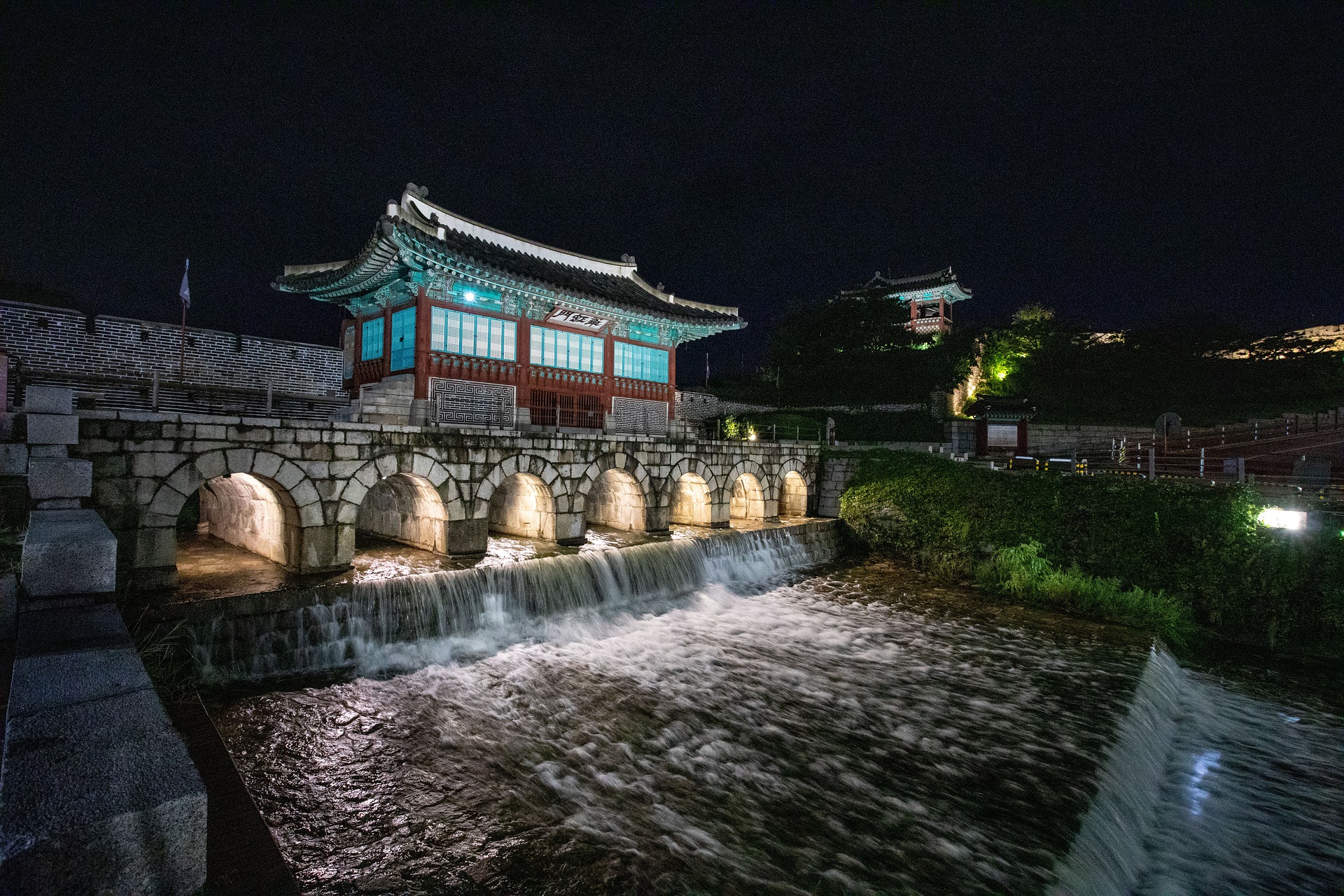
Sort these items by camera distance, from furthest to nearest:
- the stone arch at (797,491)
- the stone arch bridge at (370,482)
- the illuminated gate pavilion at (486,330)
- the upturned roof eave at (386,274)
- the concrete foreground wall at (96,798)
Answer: the stone arch at (797,491), the illuminated gate pavilion at (486,330), the upturned roof eave at (386,274), the stone arch bridge at (370,482), the concrete foreground wall at (96,798)

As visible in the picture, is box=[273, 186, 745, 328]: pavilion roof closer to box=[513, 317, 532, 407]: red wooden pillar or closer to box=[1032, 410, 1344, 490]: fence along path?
box=[513, 317, 532, 407]: red wooden pillar

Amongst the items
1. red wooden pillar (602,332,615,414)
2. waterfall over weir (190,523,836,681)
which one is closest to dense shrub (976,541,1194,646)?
waterfall over weir (190,523,836,681)

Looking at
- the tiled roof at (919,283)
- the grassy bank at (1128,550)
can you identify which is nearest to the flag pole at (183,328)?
the grassy bank at (1128,550)

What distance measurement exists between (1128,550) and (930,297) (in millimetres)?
35594

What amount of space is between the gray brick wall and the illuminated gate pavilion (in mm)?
1477

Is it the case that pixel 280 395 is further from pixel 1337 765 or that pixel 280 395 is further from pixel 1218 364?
pixel 1218 364

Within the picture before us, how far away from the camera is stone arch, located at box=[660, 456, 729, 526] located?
15.3 m

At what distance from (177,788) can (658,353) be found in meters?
18.7

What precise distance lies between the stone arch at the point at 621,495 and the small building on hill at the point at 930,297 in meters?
34.7

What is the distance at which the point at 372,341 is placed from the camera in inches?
638

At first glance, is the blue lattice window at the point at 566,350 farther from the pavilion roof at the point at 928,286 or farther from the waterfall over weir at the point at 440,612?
the pavilion roof at the point at 928,286

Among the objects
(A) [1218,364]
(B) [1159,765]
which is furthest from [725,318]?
(A) [1218,364]

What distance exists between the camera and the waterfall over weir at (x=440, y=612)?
7.31 metres

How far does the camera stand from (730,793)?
5465mm
